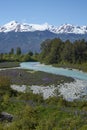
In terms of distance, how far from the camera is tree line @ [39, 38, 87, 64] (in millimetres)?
145000

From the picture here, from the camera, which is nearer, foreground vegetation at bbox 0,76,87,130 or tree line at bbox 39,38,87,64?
foreground vegetation at bbox 0,76,87,130

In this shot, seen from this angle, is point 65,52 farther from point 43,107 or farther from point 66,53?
point 43,107

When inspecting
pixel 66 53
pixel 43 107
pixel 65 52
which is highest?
pixel 43 107

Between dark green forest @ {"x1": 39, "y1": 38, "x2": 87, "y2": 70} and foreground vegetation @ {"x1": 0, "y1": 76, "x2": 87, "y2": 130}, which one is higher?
foreground vegetation @ {"x1": 0, "y1": 76, "x2": 87, "y2": 130}

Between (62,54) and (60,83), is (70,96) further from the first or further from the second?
(62,54)

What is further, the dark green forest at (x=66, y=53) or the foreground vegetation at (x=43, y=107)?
the dark green forest at (x=66, y=53)

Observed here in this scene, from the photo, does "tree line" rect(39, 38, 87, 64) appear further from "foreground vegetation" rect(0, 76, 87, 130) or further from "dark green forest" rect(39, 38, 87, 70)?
"foreground vegetation" rect(0, 76, 87, 130)

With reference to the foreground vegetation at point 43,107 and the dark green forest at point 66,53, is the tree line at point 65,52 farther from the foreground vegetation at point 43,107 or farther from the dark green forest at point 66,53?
the foreground vegetation at point 43,107

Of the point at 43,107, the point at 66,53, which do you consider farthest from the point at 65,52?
the point at 43,107

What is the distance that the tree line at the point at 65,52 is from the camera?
145000 mm

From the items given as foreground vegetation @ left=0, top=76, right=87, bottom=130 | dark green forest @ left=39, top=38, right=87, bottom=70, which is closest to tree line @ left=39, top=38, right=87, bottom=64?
dark green forest @ left=39, top=38, right=87, bottom=70

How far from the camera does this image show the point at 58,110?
41.4 meters

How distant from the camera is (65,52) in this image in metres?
150

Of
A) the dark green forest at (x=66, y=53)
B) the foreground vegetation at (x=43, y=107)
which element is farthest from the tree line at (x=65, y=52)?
the foreground vegetation at (x=43, y=107)
